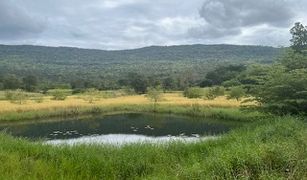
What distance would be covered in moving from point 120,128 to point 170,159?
924 inches

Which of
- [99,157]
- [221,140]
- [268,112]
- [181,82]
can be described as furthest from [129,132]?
[181,82]

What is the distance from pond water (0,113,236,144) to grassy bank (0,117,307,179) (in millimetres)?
13830

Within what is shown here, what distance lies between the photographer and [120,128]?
38344mm

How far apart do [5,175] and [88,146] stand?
5014mm

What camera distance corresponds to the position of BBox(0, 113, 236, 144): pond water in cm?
3233

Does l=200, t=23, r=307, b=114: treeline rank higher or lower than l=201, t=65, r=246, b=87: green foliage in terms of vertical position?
Answer: higher

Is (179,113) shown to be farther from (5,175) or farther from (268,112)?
(5,175)

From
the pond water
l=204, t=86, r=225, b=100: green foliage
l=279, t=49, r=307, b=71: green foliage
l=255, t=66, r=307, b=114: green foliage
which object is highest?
l=279, t=49, r=307, b=71: green foliage

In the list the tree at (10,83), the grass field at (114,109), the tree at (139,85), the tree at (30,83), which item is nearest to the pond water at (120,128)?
the grass field at (114,109)

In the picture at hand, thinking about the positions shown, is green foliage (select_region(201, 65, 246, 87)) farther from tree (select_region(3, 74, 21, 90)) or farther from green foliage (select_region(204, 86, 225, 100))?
tree (select_region(3, 74, 21, 90))

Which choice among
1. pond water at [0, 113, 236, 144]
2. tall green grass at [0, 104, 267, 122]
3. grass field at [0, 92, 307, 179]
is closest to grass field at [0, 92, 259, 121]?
tall green grass at [0, 104, 267, 122]

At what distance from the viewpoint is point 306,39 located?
46062mm

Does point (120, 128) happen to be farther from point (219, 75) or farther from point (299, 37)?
point (219, 75)

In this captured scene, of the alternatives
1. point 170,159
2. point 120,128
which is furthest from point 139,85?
point 170,159
